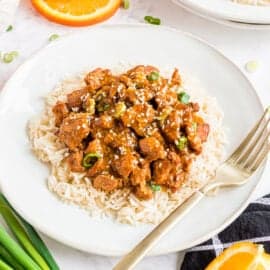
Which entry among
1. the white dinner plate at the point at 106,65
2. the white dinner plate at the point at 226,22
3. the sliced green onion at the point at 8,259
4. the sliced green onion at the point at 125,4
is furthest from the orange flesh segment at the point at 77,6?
the sliced green onion at the point at 8,259

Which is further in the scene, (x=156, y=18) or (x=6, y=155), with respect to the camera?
(x=156, y=18)

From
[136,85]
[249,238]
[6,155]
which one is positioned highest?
[136,85]

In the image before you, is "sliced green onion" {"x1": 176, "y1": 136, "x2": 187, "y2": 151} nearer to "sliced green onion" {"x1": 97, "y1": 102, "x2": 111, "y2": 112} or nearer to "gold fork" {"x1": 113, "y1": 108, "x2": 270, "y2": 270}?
"gold fork" {"x1": 113, "y1": 108, "x2": 270, "y2": 270}

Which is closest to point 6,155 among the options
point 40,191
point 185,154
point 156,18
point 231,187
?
point 40,191

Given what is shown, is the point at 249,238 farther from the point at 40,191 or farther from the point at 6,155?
the point at 6,155

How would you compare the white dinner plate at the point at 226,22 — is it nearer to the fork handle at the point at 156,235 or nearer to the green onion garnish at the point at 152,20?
the green onion garnish at the point at 152,20

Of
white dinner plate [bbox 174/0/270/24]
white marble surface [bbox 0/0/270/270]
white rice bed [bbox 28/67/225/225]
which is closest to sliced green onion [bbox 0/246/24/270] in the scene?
white rice bed [bbox 28/67/225/225]
